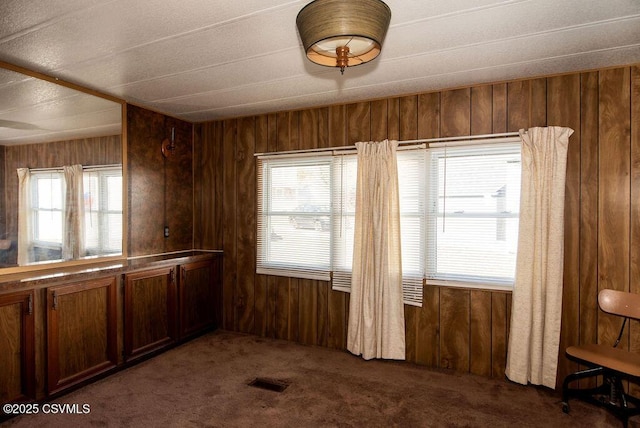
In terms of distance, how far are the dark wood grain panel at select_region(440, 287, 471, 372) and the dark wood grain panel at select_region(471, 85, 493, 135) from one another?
4.55 feet

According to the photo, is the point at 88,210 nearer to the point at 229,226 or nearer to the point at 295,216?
the point at 229,226

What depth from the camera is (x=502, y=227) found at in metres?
2.92

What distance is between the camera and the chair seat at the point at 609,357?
2162mm

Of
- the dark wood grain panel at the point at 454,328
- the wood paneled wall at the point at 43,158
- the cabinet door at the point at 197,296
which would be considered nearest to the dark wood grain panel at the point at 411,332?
the dark wood grain panel at the point at 454,328

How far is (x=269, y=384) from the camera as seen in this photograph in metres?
2.84

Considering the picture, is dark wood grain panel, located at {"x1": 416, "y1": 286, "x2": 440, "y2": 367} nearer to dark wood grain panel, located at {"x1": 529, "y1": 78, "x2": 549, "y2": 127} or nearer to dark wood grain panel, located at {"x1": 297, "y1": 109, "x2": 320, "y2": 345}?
dark wood grain panel, located at {"x1": 297, "y1": 109, "x2": 320, "y2": 345}

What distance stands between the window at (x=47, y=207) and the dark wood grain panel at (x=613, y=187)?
4194 millimetres

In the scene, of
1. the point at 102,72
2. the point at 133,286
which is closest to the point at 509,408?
the point at 133,286

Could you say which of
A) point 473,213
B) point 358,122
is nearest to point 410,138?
point 358,122

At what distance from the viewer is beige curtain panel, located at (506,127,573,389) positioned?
8.70 feet

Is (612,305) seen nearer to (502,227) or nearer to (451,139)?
(502,227)

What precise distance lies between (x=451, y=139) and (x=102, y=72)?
285 centimetres

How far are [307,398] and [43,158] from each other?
2728mm

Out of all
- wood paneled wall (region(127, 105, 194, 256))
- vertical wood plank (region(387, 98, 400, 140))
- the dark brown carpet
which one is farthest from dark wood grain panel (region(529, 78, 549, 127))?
wood paneled wall (region(127, 105, 194, 256))
